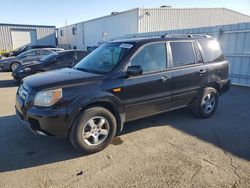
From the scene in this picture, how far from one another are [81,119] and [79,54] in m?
7.31

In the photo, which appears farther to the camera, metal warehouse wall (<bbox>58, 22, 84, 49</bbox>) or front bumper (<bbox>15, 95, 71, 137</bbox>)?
metal warehouse wall (<bbox>58, 22, 84, 49</bbox>)

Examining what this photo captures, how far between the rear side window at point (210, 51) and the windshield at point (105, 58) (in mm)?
1962

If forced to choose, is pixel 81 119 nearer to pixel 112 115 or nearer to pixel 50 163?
pixel 112 115

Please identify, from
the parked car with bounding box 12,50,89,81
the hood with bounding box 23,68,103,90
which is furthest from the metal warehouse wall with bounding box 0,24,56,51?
the hood with bounding box 23,68,103,90

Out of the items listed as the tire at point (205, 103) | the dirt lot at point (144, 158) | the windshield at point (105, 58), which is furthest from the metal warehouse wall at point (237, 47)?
the windshield at point (105, 58)

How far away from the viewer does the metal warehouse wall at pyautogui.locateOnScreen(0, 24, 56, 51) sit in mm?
28402

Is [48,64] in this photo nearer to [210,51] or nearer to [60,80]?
[60,80]

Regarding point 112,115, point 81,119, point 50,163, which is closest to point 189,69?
point 112,115

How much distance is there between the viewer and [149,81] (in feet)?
13.2

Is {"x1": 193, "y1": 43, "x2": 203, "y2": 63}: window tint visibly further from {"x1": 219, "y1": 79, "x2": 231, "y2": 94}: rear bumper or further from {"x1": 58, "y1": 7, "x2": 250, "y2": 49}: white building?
{"x1": 58, "y1": 7, "x2": 250, "y2": 49}: white building

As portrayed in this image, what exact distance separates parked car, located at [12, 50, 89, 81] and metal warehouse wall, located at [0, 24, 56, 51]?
22.8 m

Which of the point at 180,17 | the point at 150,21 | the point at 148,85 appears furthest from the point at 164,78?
the point at 180,17

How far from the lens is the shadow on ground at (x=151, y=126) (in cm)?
348

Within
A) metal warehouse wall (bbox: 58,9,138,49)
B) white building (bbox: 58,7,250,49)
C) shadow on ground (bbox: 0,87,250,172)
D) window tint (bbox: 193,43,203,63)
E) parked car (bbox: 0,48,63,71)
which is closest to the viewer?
A: shadow on ground (bbox: 0,87,250,172)
